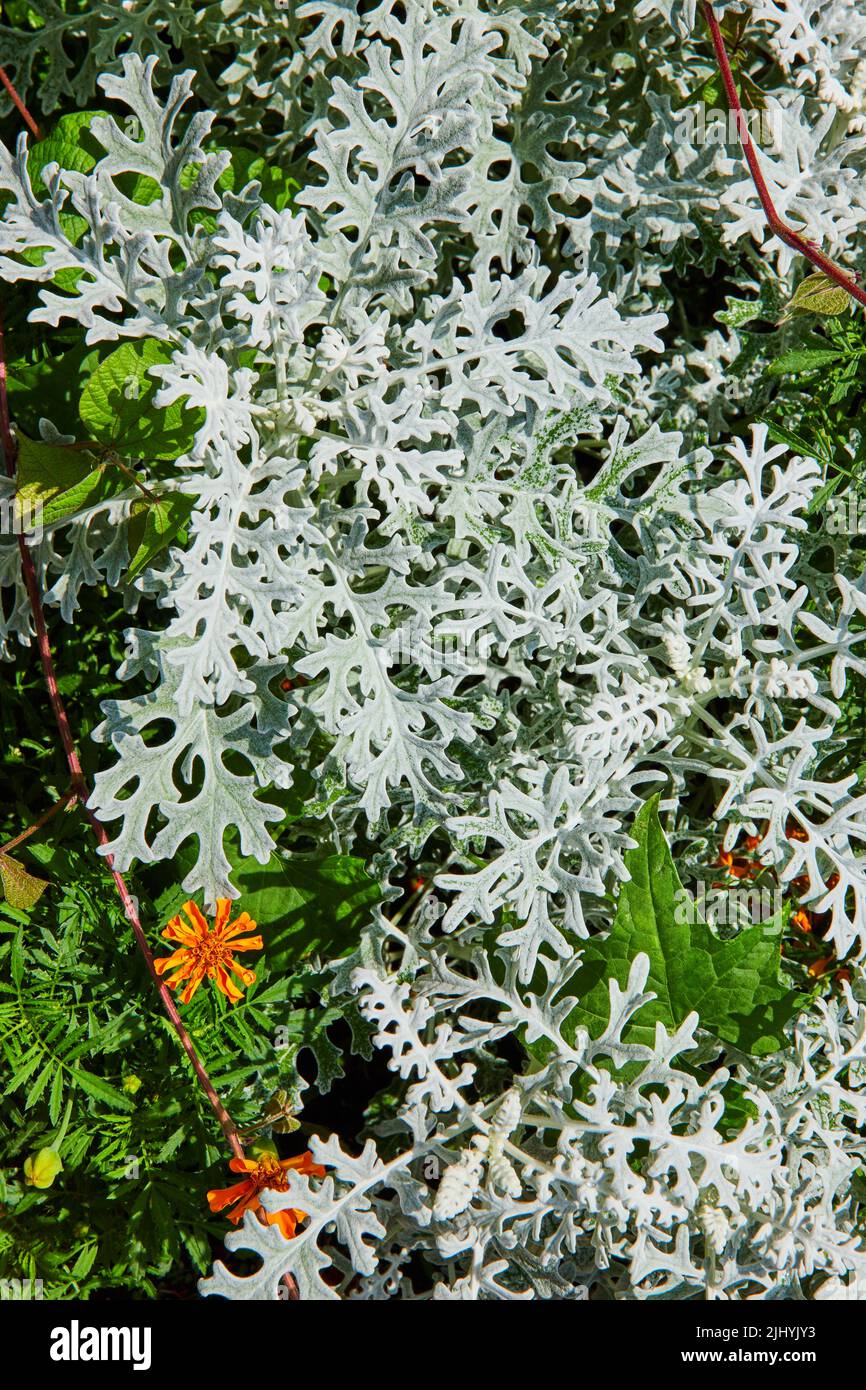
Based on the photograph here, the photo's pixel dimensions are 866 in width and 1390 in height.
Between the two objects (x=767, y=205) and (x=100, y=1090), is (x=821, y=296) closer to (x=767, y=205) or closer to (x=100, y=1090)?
(x=767, y=205)

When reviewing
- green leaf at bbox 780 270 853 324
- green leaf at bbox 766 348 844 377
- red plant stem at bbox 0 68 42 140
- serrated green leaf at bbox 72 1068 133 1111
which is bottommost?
serrated green leaf at bbox 72 1068 133 1111

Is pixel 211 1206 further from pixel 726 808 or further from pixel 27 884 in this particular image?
pixel 726 808

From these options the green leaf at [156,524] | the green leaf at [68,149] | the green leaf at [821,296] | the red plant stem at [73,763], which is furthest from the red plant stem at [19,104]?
the green leaf at [821,296]

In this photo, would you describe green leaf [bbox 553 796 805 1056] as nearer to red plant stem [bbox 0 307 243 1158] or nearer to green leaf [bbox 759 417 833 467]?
red plant stem [bbox 0 307 243 1158]

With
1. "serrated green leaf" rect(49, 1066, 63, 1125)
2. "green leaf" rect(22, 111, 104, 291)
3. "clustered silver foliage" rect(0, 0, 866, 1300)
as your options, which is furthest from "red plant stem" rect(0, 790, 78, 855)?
"green leaf" rect(22, 111, 104, 291)

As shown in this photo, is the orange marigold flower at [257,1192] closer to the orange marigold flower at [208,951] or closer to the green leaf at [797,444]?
the orange marigold flower at [208,951]

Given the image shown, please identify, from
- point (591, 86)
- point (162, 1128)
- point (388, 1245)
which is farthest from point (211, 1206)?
point (591, 86)
